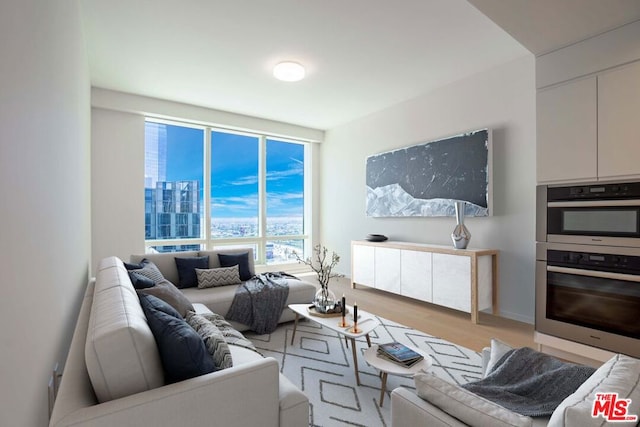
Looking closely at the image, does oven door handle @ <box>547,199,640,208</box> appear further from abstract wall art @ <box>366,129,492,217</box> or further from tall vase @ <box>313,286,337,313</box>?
tall vase @ <box>313,286,337,313</box>

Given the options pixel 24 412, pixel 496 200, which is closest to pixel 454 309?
pixel 496 200

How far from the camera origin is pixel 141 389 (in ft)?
3.79

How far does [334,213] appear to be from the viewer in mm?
6555

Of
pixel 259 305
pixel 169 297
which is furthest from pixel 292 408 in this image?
pixel 259 305

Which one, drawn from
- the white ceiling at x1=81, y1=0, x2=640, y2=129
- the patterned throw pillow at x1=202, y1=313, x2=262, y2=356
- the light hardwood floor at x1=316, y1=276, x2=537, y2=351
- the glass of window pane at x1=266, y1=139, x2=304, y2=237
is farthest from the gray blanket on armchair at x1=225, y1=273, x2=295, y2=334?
the glass of window pane at x1=266, y1=139, x2=304, y2=237

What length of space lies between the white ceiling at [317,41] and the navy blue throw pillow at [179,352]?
8.18ft

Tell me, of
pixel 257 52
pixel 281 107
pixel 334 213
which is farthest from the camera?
pixel 334 213

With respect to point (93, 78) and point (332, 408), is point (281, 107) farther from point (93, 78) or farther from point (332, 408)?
point (332, 408)

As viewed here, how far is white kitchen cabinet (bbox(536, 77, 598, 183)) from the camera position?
7.97 feet

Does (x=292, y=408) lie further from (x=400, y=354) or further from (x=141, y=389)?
(x=400, y=354)

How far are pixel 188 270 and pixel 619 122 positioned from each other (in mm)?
4105

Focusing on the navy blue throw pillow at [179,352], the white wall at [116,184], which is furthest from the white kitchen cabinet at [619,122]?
the white wall at [116,184]

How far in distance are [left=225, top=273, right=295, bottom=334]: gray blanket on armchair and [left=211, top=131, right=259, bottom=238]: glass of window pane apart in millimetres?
2655

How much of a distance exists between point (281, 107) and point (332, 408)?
176 inches
